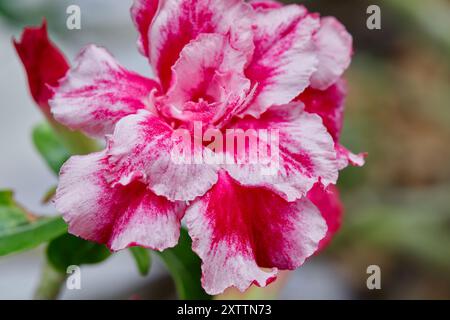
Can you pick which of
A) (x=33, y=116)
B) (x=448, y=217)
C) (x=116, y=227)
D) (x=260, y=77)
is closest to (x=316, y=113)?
(x=260, y=77)

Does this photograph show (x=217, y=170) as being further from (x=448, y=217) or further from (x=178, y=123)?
(x=448, y=217)

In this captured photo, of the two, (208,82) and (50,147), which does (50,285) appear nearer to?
(50,147)

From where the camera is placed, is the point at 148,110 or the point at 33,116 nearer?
the point at 148,110

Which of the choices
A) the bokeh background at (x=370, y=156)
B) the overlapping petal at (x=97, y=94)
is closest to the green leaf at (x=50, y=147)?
the overlapping petal at (x=97, y=94)
